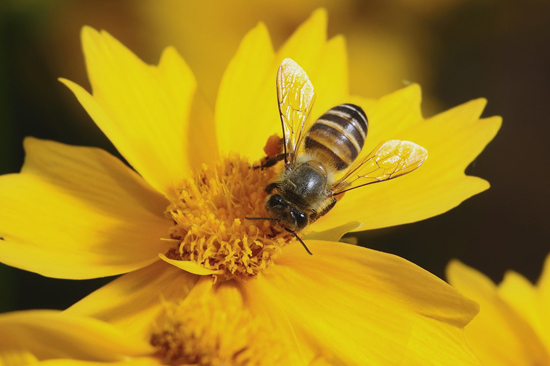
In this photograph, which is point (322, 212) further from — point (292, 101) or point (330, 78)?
point (330, 78)

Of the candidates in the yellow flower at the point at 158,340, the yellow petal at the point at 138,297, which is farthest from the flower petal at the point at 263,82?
the yellow flower at the point at 158,340

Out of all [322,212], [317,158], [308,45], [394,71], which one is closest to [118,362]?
[322,212]

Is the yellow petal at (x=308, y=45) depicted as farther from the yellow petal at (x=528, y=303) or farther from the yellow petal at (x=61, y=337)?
the yellow petal at (x=61, y=337)

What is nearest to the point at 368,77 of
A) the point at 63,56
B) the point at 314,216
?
the point at 63,56

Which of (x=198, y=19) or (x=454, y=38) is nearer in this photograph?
(x=198, y=19)

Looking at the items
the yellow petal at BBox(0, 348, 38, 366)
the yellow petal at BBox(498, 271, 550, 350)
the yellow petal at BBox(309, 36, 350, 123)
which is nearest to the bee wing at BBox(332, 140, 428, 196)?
the yellow petal at BBox(309, 36, 350, 123)

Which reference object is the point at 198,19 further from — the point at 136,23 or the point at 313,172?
the point at 313,172

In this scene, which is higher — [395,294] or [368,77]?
[368,77]
